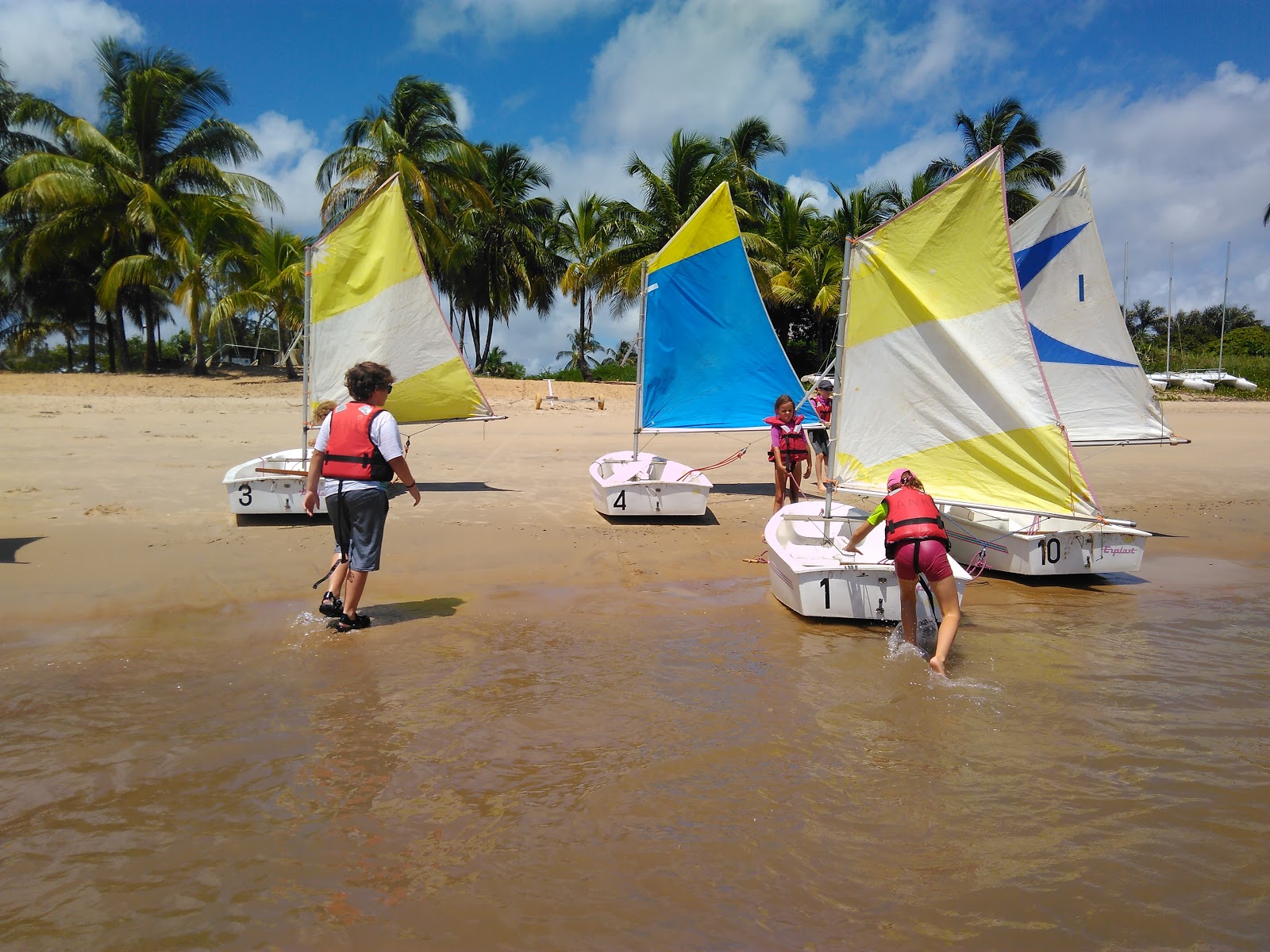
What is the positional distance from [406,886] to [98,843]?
1.33 meters

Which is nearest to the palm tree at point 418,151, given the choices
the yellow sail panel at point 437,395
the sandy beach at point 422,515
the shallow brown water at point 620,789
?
the sandy beach at point 422,515

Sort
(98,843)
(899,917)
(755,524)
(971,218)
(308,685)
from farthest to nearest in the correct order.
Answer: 1. (755,524)
2. (971,218)
3. (308,685)
4. (98,843)
5. (899,917)

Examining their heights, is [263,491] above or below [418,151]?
below

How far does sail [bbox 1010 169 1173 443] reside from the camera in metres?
11.4

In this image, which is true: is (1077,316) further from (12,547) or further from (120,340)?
(120,340)

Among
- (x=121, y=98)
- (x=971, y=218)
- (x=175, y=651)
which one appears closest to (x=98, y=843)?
(x=175, y=651)

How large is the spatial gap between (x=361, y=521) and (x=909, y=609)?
13.1 ft

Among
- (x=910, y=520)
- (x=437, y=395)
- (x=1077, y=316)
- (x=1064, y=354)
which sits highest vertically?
(x=1077, y=316)

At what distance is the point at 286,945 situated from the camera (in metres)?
3.01

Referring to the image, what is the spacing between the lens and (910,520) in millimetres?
6117

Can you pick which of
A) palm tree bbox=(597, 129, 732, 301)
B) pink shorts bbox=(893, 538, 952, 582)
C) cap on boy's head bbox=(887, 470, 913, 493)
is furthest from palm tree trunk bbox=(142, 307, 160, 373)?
pink shorts bbox=(893, 538, 952, 582)

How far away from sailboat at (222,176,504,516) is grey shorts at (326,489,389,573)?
4345 mm

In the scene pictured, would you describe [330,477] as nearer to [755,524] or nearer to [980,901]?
[980,901]

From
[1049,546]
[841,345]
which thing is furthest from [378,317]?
[1049,546]
